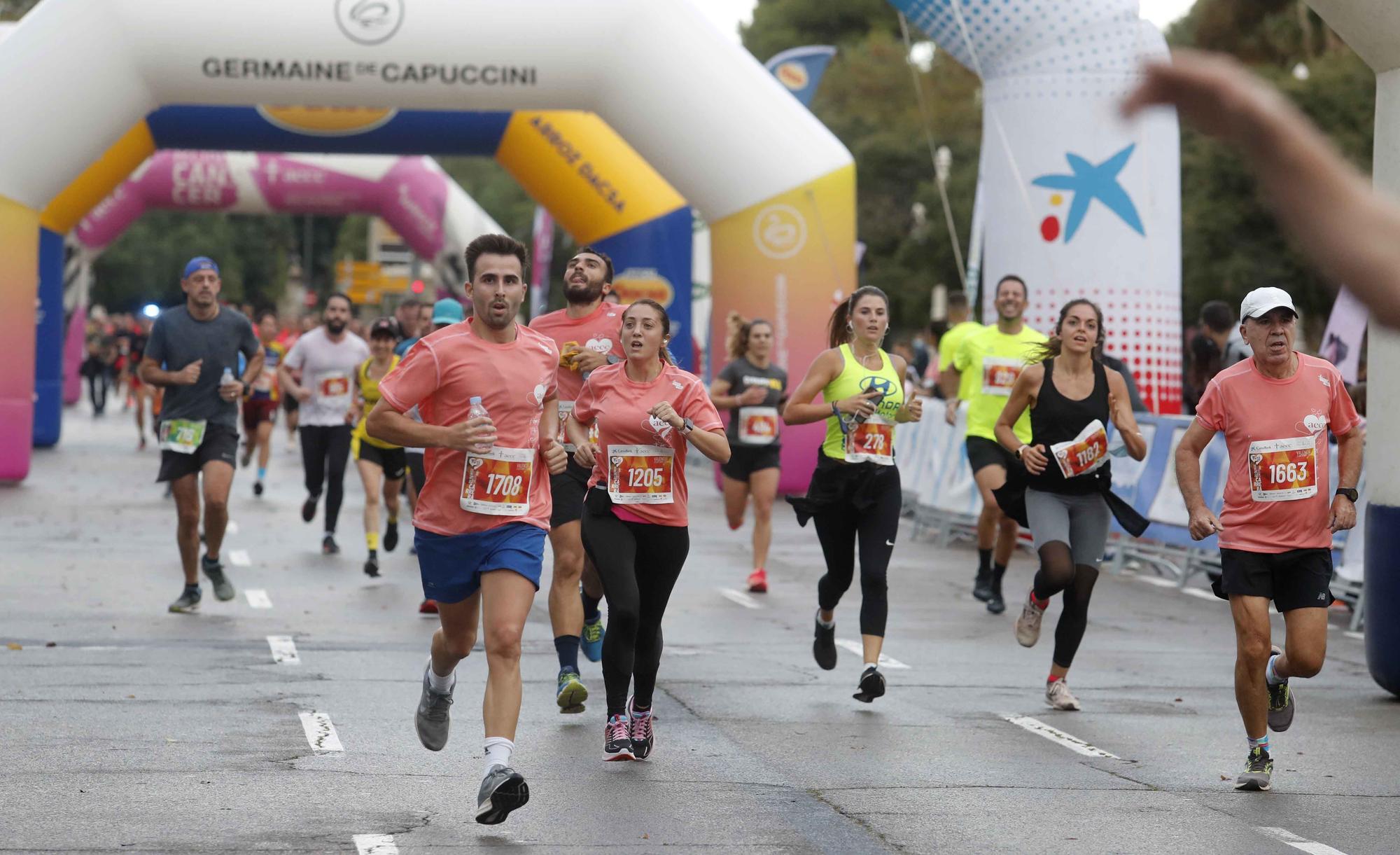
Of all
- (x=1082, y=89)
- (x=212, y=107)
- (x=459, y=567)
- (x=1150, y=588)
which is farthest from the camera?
(x=212, y=107)

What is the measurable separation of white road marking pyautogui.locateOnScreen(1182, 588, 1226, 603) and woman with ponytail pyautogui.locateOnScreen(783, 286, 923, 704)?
5.48 m

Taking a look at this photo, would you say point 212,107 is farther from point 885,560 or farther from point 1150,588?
point 885,560

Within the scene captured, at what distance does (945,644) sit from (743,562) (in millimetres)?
4610

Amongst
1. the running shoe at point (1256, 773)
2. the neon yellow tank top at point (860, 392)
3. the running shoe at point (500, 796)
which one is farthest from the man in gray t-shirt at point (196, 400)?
the running shoe at point (1256, 773)

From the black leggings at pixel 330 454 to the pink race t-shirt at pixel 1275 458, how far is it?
9.08m

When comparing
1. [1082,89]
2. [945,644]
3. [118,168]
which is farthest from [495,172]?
[945,644]

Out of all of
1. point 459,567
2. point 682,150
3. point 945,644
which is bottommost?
point 945,644

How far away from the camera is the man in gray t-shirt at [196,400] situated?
11.2m

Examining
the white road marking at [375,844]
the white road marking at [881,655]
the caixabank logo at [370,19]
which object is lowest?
the white road marking at [881,655]

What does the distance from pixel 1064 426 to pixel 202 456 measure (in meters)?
5.18

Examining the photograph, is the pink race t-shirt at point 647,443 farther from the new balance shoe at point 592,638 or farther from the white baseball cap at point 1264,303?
the white baseball cap at point 1264,303

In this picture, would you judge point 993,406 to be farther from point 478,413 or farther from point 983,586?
point 478,413

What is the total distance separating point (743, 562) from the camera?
15609 mm

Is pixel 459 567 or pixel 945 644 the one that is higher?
pixel 459 567
